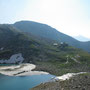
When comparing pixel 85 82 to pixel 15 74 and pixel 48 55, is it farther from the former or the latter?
pixel 48 55

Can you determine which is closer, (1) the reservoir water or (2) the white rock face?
(1) the reservoir water

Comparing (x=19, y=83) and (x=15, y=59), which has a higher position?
(x=19, y=83)

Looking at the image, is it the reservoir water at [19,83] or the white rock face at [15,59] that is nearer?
the reservoir water at [19,83]

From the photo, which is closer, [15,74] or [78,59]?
[15,74]

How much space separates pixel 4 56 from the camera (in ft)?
648

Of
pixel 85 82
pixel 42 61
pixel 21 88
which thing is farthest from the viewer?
pixel 42 61

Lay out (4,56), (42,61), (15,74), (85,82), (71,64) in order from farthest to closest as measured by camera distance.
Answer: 1. (4,56)
2. (42,61)
3. (71,64)
4. (15,74)
5. (85,82)

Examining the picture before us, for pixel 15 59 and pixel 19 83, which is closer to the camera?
pixel 19 83

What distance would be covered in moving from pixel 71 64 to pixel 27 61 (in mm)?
53696

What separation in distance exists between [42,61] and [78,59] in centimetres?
4316

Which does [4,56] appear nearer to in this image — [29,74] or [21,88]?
[29,74]

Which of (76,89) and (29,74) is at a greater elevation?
(76,89)

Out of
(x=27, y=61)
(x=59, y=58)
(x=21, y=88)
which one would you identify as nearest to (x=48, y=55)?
(x=59, y=58)

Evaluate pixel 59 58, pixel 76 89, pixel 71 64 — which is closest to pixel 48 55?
pixel 59 58
